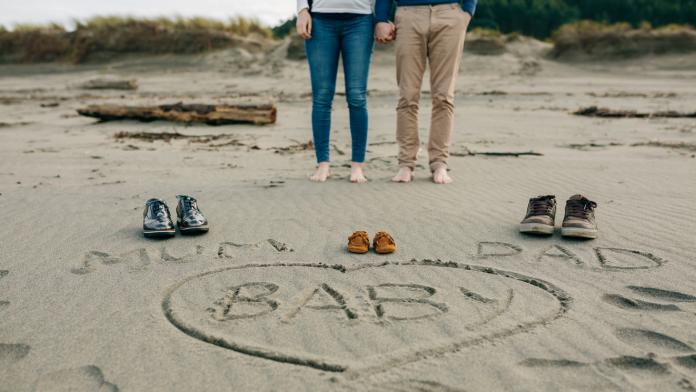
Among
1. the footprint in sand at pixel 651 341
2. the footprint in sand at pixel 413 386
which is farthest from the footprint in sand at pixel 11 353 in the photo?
the footprint in sand at pixel 651 341

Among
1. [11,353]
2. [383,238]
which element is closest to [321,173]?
[383,238]

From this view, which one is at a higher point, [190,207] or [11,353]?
[190,207]

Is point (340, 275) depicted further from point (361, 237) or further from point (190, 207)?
point (190, 207)

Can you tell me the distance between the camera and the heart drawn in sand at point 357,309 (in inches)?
81.0

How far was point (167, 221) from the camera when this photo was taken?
3381 millimetres

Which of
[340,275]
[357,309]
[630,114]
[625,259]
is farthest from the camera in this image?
[630,114]

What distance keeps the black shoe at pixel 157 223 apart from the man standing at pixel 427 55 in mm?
2014

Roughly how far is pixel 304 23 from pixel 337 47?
11.8 inches

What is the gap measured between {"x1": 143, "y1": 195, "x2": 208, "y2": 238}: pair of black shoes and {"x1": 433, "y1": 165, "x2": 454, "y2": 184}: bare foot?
79.2 inches

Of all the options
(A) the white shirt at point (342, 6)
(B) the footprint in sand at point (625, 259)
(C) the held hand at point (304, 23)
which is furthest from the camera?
(C) the held hand at point (304, 23)

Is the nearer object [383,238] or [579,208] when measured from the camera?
[383,238]

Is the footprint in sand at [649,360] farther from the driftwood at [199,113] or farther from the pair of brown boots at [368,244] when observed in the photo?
the driftwood at [199,113]

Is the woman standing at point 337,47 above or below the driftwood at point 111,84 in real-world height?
above

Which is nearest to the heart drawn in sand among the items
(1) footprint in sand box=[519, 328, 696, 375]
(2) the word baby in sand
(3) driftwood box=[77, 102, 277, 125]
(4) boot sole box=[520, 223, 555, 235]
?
(2) the word baby in sand
